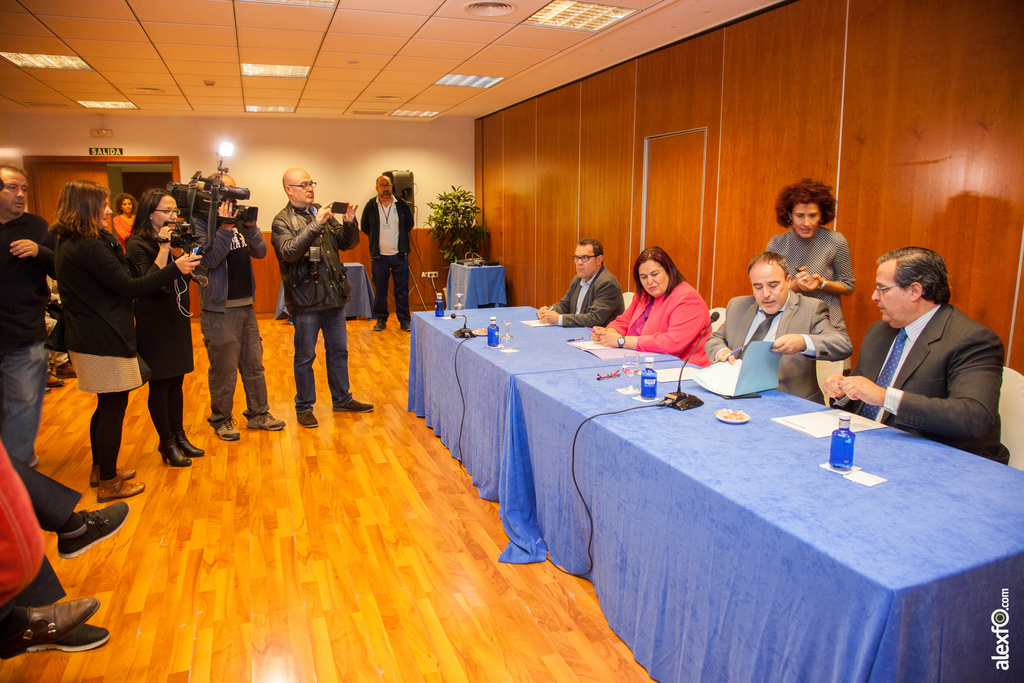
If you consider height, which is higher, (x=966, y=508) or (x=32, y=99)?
(x=32, y=99)

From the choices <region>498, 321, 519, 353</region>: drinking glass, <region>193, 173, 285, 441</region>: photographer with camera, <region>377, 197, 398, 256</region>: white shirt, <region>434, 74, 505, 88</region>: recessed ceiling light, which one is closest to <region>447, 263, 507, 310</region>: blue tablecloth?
<region>377, 197, 398, 256</region>: white shirt

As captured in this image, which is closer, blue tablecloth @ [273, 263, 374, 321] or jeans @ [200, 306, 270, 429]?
jeans @ [200, 306, 270, 429]

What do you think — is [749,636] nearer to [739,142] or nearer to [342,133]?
[739,142]

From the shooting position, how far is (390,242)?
8.24 m

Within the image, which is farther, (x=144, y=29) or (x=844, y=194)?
(x=144, y=29)

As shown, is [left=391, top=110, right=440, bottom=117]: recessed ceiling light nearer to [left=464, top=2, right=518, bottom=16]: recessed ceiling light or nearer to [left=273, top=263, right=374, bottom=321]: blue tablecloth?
[left=273, top=263, right=374, bottom=321]: blue tablecloth

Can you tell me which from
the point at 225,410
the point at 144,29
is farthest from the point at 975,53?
the point at 144,29

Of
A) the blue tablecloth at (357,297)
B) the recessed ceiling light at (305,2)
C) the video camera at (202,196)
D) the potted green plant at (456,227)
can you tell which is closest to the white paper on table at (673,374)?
the video camera at (202,196)

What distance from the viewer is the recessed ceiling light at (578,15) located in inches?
175

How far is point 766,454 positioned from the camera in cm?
177

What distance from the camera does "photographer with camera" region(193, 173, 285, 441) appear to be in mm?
3613

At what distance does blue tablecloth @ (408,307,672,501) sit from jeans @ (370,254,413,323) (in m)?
3.68

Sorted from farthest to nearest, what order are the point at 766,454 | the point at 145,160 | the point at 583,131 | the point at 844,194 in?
1. the point at 145,160
2. the point at 583,131
3. the point at 844,194
4. the point at 766,454

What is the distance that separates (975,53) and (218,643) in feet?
14.1
